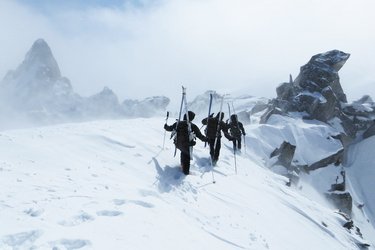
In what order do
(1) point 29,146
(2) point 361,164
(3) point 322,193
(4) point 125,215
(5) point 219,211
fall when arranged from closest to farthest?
(4) point 125,215 < (5) point 219,211 < (1) point 29,146 < (3) point 322,193 < (2) point 361,164

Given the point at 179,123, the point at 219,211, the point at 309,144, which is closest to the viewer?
the point at 219,211

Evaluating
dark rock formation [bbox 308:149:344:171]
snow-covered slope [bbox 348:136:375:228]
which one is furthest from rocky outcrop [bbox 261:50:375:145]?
dark rock formation [bbox 308:149:344:171]

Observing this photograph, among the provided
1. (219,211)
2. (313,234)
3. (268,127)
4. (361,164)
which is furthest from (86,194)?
(361,164)

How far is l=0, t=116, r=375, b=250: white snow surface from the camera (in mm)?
A: 8633

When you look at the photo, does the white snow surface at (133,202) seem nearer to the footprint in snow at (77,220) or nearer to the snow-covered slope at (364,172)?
the footprint in snow at (77,220)

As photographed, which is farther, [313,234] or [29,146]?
[313,234]

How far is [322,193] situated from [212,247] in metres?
74.1

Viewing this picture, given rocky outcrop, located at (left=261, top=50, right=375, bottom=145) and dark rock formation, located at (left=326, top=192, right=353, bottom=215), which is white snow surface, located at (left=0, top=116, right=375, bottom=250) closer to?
dark rock formation, located at (left=326, top=192, right=353, bottom=215)

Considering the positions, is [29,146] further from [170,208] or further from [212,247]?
[212,247]

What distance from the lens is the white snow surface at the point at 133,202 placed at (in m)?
8.63

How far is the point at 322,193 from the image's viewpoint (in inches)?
3113

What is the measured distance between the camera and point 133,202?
11.0 meters

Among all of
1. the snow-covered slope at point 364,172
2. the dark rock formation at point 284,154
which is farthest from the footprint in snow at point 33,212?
the snow-covered slope at point 364,172

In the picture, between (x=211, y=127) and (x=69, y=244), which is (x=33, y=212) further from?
(x=211, y=127)
